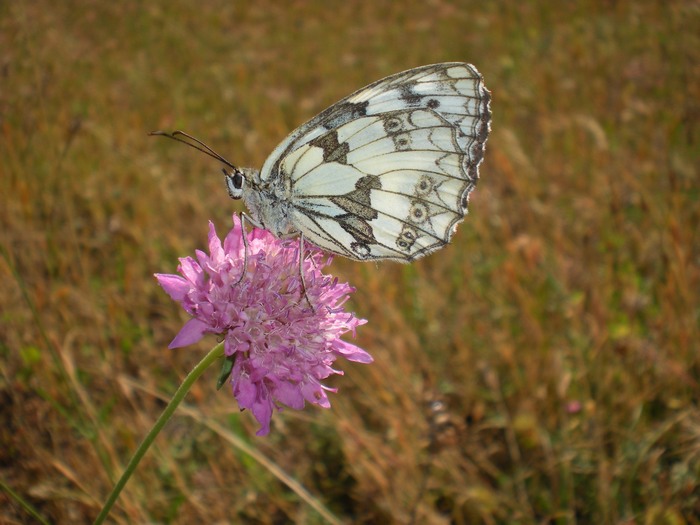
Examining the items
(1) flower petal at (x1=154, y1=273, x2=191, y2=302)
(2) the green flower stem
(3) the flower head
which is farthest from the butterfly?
(2) the green flower stem

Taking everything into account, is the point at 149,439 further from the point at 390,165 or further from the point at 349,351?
the point at 390,165

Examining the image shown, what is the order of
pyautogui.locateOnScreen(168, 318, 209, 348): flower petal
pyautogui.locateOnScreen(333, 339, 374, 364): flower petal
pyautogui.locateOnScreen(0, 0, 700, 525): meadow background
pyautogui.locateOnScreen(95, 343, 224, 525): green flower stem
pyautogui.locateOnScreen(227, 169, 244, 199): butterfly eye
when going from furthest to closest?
pyautogui.locateOnScreen(0, 0, 700, 525): meadow background → pyautogui.locateOnScreen(227, 169, 244, 199): butterfly eye → pyautogui.locateOnScreen(333, 339, 374, 364): flower petal → pyautogui.locateOnScreen(168, 318, 209, 348): flower petal → pyautogui.locateOnScreen(95, 343, 224, 525): green flower stem

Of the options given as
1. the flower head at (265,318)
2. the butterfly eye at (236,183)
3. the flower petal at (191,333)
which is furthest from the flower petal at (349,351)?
the butterfly eye at (236,183)

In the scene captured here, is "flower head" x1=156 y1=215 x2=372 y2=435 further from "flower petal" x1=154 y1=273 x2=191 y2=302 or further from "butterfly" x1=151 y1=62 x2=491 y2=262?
"butterfly" x1=151 y1=62 x2=491 y2=262

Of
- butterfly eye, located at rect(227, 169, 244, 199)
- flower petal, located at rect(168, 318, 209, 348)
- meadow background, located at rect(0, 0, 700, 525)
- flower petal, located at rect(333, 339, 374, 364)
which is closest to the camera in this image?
flower petal, located at rect(168, 318, 209, 348)

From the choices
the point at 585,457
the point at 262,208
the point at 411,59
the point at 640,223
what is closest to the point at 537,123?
the point at 640,223

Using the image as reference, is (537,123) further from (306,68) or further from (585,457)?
(585,457)
